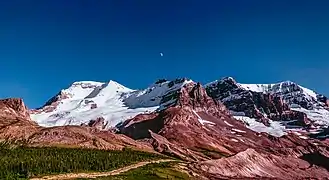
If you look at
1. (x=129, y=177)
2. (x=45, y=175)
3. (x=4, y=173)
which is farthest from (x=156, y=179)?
(x=4, y=173)

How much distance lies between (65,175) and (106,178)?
68.0 feet

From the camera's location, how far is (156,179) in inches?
7687

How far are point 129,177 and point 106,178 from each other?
985cm

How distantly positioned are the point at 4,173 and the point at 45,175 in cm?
1489

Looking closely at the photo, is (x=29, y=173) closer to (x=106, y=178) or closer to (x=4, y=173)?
(x=4, y=173)

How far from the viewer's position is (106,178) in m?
187

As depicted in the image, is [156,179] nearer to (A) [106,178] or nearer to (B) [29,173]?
(A) [106,178]

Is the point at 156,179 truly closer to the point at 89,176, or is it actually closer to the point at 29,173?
the point at 89,176

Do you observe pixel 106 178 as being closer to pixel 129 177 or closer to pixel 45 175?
pixel 129 177

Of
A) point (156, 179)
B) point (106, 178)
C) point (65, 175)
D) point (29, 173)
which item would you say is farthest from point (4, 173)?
point (156, 179)

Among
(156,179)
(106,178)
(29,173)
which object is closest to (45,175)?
(29,173)

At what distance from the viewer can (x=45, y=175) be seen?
650ft

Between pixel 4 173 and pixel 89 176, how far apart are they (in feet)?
102

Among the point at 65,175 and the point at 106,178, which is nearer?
the point at 106,178
